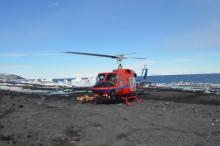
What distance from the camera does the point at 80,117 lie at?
1647cm

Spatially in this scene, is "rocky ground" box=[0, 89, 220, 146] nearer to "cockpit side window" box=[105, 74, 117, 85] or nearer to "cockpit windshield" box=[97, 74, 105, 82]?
"cockpit side window" box=[105, 74, 117, 85]

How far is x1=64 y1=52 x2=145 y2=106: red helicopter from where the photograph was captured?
2380 cm

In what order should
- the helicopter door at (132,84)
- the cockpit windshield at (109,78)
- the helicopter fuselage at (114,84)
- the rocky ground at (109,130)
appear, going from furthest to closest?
the helicopter door at (132,84)
the cockpit windshield at (109,78)
the helicopter fuselage at (114,84)
the rocky ground at (109,130)

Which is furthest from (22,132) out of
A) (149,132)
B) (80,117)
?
(149,132)

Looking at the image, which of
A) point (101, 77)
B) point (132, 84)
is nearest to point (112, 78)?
point (101, 77)

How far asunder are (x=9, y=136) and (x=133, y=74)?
15751 mm

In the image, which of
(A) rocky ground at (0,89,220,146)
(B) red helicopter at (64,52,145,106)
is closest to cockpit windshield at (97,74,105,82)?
(B) red helicopter at (64,52,145,106)

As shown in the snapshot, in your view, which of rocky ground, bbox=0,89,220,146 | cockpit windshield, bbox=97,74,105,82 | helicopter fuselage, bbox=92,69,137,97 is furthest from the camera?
cockpit windshield, bbox=97,74,105,82

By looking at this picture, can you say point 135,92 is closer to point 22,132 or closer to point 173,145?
point 22,132

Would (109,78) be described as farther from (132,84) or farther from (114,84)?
(132,84)

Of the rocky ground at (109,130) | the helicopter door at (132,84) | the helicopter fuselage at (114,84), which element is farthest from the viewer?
the helicopter door at (132,84)

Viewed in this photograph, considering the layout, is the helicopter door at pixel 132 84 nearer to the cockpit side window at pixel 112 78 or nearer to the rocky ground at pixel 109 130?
the cockpit side window at pixel 112 78

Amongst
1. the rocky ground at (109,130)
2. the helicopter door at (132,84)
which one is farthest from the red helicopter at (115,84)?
the rocky ground at (109,130)

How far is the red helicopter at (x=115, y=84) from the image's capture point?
937 inches
